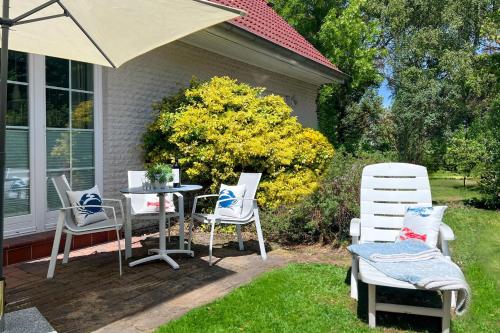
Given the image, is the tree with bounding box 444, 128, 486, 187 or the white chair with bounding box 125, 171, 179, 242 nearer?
the white chair with bounding box 125, 171, 179, 242

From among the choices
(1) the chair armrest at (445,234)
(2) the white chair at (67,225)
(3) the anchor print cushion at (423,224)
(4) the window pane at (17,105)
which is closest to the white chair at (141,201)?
(2) the white chair at (67,225)

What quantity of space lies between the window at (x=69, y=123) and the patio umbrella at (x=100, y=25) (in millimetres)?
1840

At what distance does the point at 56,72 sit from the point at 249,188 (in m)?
3.03

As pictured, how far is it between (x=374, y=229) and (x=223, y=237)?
255 cm

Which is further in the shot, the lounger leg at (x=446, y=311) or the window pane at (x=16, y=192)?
the window pane at (x=16, y=192)

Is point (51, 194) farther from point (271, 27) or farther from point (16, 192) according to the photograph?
point (271, 27)

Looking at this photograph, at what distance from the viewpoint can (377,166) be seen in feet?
15.3

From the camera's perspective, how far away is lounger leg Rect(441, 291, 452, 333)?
312 cm

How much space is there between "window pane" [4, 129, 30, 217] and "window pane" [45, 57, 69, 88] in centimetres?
80

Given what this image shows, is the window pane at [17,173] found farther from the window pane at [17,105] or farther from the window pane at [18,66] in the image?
the window pane at [18,66]

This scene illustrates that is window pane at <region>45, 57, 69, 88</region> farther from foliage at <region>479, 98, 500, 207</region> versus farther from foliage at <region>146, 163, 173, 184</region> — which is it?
foliage at <region>479, 98, 500, 207</region>

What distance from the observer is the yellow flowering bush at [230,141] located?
21.5 ft

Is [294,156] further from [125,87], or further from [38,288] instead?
[38,288]

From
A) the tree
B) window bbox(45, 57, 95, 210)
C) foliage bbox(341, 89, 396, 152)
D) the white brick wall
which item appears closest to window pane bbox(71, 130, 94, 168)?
window bbox(45, 57, 95, 210)
